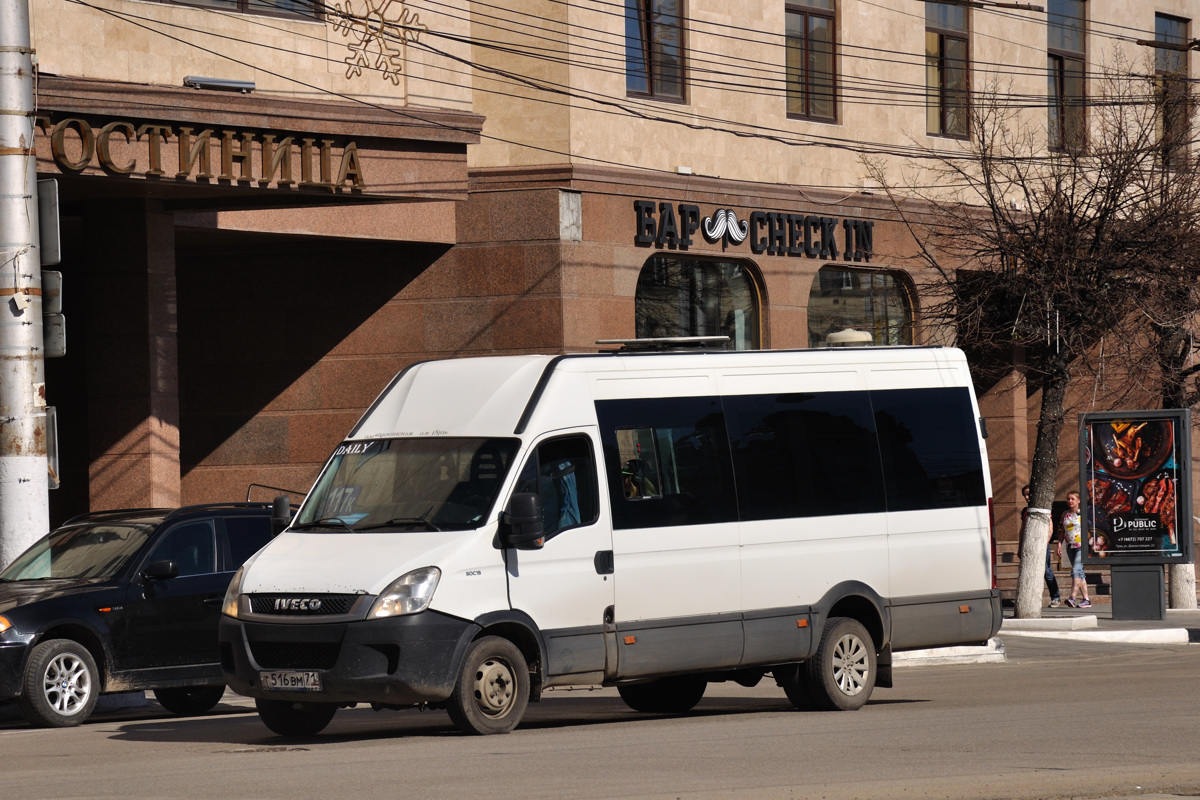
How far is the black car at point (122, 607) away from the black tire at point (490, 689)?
202 centimetres

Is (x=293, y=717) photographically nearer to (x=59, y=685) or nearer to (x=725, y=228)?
(x=59, y=685)

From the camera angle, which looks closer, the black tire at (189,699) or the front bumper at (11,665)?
the front bumper at (11,665)

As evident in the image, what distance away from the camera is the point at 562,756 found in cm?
1031

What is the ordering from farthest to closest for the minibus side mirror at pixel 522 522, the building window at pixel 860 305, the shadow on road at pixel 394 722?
the building window at pixel 860 305
the shadow on road at pixel 394 722
the minibus side mirror at pixel 522 522

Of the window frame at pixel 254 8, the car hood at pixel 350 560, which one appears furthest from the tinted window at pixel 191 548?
the window frame at pixel 254 8

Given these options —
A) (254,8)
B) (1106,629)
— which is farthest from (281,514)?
(1106,629)

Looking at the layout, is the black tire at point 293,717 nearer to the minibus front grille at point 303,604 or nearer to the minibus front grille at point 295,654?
the minibus front grille at point 295,654

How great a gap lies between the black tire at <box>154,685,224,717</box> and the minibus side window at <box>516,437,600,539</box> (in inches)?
164

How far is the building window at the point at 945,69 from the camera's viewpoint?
1137 inches

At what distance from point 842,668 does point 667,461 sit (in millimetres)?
2178

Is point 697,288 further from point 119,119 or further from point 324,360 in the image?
point 119,119

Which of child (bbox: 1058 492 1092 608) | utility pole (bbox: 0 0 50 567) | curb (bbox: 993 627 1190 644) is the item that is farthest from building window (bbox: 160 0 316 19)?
child (bbox: 1058 492 1092 608)

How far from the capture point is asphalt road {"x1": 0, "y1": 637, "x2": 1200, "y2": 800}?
29.6ft

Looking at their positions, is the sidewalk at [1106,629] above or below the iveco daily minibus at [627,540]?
below
